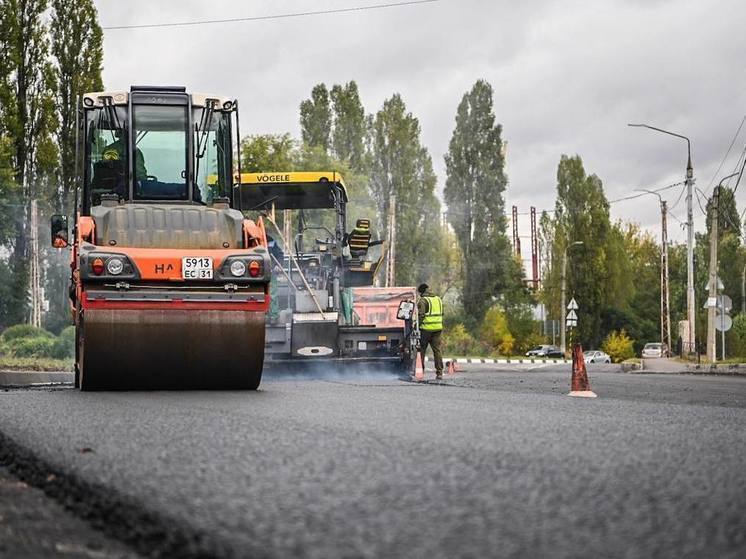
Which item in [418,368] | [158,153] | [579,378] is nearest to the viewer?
[158,153]

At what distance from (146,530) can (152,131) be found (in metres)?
8.86

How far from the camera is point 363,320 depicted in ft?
59.9

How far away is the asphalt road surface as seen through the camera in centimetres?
273

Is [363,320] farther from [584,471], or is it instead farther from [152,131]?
[584,471]

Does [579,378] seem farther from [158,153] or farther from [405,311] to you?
[405,311]

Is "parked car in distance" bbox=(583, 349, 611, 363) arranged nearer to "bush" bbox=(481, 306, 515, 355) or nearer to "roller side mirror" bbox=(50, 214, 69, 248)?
"bush" bbox=(481, 306, 515, 355)

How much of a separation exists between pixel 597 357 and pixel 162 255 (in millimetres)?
54111

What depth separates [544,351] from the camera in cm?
6600

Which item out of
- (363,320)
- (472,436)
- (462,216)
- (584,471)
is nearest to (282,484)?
(584,471)

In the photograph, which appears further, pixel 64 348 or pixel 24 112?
pixel 24 112

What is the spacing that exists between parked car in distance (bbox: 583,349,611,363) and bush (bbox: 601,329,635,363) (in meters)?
0.41

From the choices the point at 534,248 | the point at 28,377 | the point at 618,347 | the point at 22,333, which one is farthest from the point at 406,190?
the point at 28,377

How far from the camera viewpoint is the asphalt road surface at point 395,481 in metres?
2.73

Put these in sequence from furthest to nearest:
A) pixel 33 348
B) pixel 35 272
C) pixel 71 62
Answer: pixel 71 62
pixel 35 272
pixel 33 348
